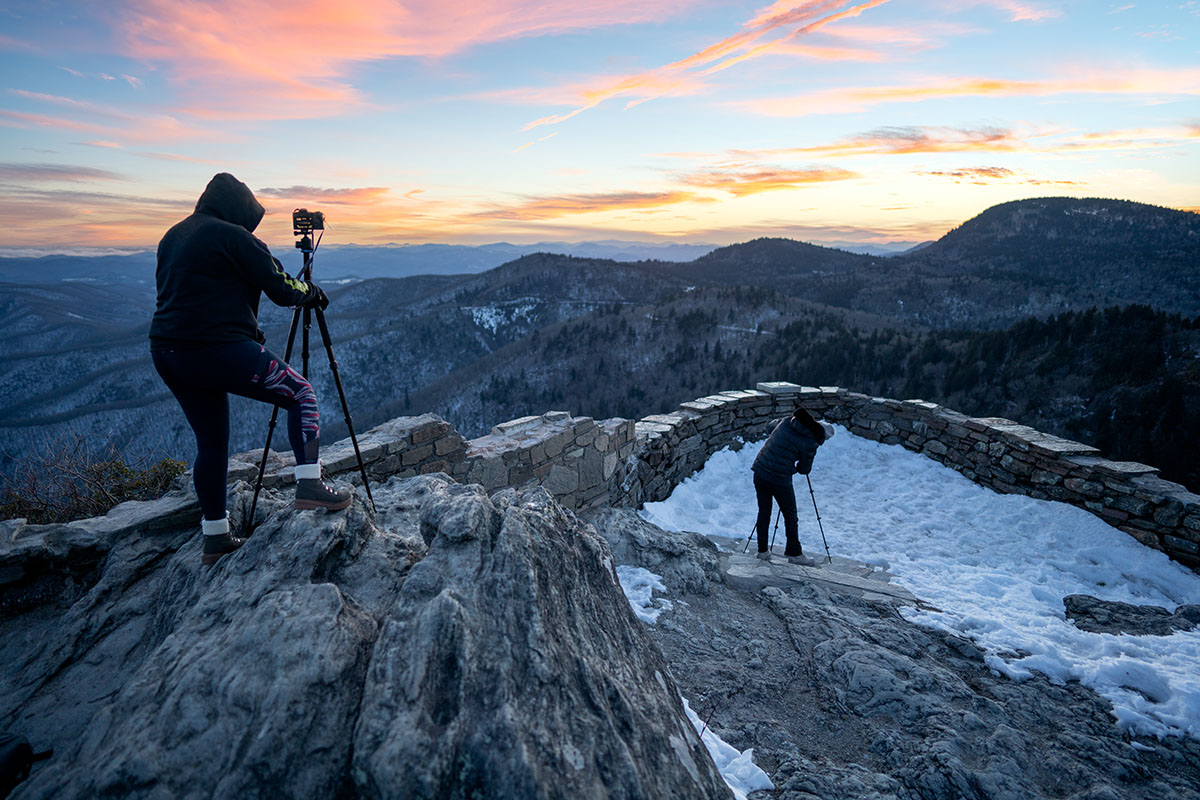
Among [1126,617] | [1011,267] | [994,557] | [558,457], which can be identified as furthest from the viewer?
[1011,267]

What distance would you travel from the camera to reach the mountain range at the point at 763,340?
18438 mm

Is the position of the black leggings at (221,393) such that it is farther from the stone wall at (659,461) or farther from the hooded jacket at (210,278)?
the stone wall at (659,461)

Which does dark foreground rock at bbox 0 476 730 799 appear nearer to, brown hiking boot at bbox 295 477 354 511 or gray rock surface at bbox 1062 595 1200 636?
brown hiking boot at bbox 295 477 354 511

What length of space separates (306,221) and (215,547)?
197 cm

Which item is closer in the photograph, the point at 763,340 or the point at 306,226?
the point at 306,226

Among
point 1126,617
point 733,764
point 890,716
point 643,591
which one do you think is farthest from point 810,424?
point 733,764

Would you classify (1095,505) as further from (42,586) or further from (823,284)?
(823,284)

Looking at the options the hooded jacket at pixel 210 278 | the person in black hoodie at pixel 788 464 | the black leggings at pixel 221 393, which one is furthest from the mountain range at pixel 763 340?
the person in black hoodie at pixel 788 464

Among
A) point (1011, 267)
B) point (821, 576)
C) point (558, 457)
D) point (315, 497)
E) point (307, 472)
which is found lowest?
point (821, 576)

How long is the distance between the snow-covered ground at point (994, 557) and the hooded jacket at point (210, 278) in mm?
3767

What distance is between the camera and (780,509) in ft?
21.4

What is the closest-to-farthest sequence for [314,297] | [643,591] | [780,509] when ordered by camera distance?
[314,297]
[643,591]
[780,509]

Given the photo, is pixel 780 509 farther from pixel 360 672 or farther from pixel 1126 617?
pixel 360 672

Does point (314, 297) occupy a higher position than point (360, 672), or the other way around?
point (314, 297)
